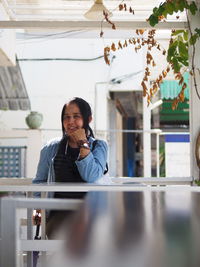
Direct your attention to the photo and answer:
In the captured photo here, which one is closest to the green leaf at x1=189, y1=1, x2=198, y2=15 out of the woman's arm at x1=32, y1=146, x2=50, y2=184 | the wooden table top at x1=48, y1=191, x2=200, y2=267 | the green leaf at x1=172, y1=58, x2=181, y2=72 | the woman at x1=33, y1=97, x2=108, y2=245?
the green leaf at x1=172, y1=58, x2=181, y2=72

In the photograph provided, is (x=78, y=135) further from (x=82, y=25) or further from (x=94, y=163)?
(x=82, y=25)

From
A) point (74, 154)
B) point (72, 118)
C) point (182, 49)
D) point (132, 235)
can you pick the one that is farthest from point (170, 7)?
point (132, 235)

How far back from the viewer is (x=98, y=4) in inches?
138

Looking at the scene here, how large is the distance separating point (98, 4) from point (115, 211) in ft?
9.56

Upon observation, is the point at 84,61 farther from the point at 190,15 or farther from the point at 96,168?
the point at 96,168

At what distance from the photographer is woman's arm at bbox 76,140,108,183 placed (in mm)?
2250

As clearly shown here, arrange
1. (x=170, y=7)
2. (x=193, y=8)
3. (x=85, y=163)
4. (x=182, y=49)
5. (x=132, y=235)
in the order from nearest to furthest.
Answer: (x=132, y=235), (x=85, y=163), (x=170, y=7), (x=193, y=8), (x=182, y=49)

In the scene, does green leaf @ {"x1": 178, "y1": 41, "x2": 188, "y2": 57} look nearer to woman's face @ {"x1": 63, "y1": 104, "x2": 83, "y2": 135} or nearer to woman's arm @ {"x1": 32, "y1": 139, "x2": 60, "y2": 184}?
woman's face @ {"x1": 63, "y1": 104, "x2": 83, "y2": 135}

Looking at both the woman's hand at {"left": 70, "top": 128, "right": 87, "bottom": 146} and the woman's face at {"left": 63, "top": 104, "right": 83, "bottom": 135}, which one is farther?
the woman's face at {"left": 63, "top": 104, "right": 83, "bottom": 135}

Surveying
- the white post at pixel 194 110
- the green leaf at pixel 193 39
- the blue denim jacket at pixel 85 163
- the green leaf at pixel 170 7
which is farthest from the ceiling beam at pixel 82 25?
the blue denim jacket at pixel 85 163

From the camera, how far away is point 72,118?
248cm

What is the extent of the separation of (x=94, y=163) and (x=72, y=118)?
11.9 inches

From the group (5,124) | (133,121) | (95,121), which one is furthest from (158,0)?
(133,121)

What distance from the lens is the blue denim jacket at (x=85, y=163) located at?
2.26m
